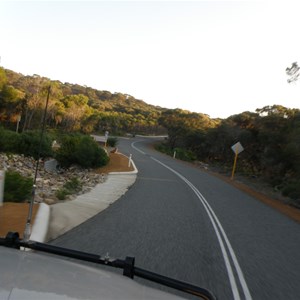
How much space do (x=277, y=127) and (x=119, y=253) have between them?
32.9 meters

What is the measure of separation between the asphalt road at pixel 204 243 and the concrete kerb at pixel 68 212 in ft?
0.85

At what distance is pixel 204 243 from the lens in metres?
8.44

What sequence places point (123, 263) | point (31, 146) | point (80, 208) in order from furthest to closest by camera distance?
point (31, 146), point (80, 208), point (123, 263)

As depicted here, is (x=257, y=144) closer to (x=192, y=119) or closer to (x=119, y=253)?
(x=192, y=119)

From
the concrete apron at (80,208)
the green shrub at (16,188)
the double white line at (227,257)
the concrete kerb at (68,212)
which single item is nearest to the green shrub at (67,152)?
the concrete apron at (80,208)

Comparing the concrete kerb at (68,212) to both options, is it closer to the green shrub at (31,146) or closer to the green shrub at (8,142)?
the green shrub at (31,146)

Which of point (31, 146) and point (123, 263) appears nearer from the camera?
point (123, 263)

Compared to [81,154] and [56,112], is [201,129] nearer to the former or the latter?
[56,112]

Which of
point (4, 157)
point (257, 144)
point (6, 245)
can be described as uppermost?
point (257, 144)

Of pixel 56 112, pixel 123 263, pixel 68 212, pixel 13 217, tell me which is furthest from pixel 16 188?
pixel 56 112

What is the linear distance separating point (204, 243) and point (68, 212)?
3.70 m

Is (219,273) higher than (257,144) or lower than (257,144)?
lower

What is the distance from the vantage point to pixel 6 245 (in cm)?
309

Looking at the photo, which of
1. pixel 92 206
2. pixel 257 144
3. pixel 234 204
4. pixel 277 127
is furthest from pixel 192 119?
pixel 92 206
